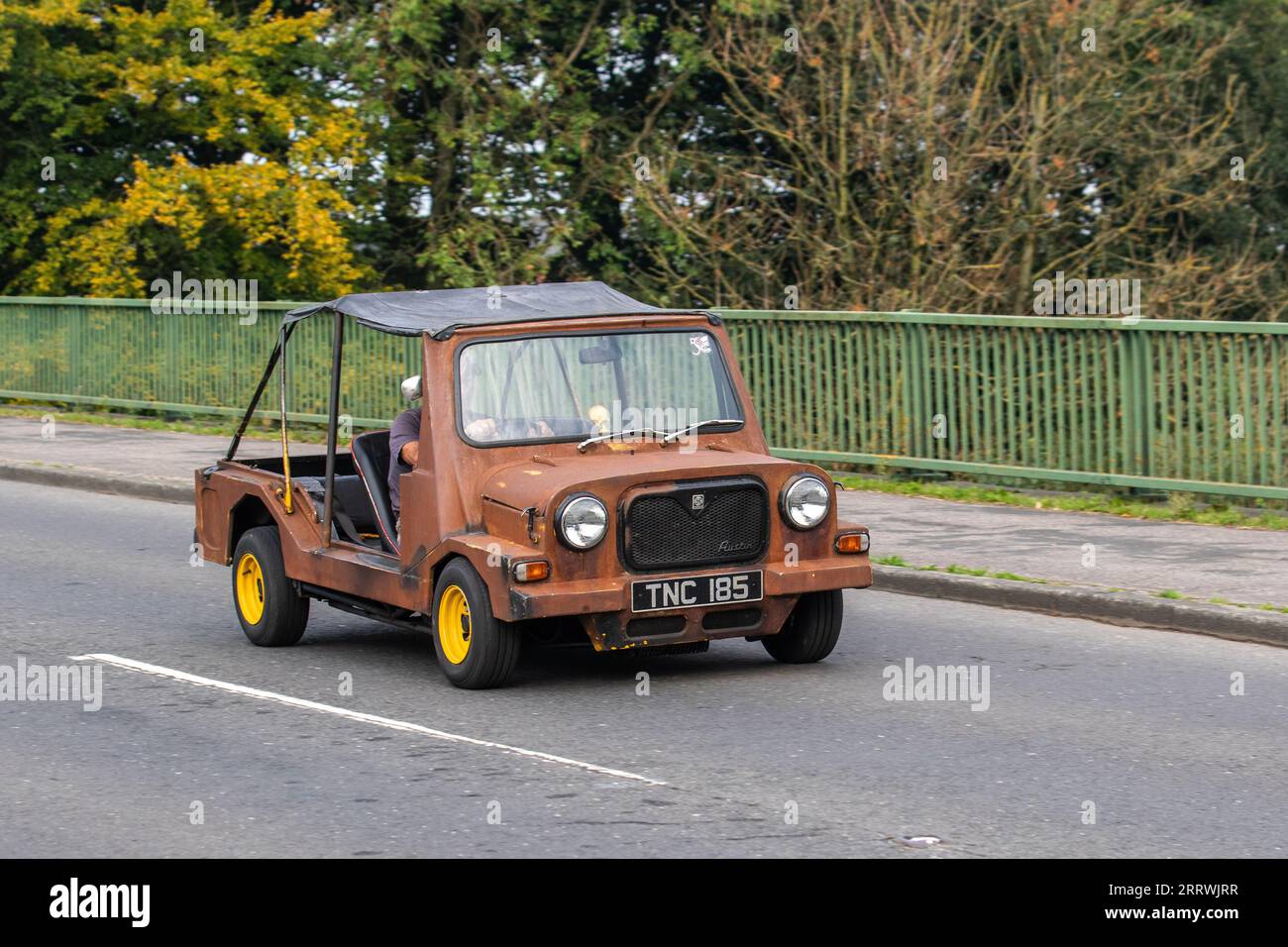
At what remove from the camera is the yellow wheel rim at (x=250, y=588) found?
1027 centimetres

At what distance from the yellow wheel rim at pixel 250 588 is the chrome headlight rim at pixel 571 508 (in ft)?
8.24

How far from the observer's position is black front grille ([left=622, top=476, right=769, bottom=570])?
336 inches

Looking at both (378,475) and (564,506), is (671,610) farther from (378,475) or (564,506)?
(378,475)

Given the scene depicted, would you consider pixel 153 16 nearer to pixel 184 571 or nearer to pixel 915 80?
pixel 915 80

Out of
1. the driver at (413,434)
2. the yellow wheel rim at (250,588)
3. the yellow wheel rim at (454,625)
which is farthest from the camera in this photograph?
the yellow wheel rim at (250,588)

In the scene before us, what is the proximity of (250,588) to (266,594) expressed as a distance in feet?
1.11

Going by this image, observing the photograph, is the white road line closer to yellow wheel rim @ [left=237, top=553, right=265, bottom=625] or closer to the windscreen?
yellow wheel rim @ [left=237, top=553, right=265, bottom=625]

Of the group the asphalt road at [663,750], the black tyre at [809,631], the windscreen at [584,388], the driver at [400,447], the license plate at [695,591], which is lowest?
the asphalt road at [663,750]

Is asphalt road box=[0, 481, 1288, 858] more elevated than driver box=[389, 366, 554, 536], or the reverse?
driver box=[389, 366, 554, 536]

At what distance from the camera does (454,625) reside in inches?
348

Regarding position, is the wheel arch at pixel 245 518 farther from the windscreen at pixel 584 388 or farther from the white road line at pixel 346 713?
the windscreen at pixel 584 388

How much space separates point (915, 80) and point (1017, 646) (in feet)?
37.0

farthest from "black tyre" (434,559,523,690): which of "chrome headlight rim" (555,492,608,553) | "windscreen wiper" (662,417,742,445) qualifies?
"windscreen wiper" (662,417,742,445)

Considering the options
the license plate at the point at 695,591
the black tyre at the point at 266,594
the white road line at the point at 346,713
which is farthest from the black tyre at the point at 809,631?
the black tyre at the point at 266,594
